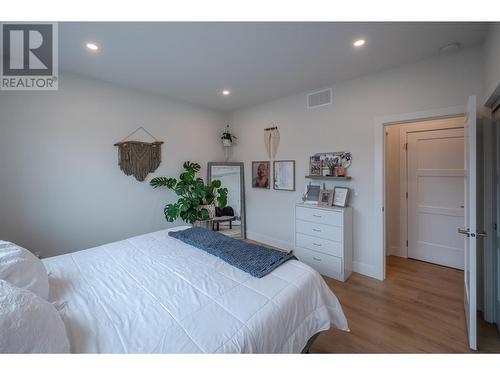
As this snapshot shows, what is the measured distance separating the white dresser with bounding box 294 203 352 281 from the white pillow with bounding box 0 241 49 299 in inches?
101

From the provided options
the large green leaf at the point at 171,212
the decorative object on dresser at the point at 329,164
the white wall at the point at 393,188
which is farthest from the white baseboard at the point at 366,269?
the large green leaf at the point at 171,212

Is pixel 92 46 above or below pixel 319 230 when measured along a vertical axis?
above

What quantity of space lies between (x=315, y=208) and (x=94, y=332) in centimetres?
246

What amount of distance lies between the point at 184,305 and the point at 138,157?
258 centimetres

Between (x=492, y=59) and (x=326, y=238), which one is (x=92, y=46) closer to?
(x=326, y=238)

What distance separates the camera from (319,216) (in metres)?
2.76

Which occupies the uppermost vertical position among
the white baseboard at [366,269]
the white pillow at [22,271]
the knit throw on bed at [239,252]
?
the white pillow at [22,271]

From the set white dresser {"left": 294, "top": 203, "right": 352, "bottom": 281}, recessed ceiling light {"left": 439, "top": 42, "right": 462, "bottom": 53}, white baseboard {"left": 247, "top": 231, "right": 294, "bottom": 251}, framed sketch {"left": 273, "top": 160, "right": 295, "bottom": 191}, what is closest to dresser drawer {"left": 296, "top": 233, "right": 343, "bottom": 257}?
white dresser {"left": 294, "top": 203, "right": 352, "bottom": 281}

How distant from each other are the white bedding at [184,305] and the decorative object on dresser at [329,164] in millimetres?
1701

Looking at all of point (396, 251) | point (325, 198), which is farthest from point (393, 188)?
point (325, 198)

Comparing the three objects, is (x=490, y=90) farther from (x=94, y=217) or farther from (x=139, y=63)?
(x=94, y=217)

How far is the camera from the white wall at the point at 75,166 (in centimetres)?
221

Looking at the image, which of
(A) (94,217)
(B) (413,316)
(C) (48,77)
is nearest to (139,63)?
(C) (48,77)

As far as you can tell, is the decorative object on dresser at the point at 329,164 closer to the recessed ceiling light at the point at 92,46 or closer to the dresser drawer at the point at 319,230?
the dresser drawer at the point at 319,230
